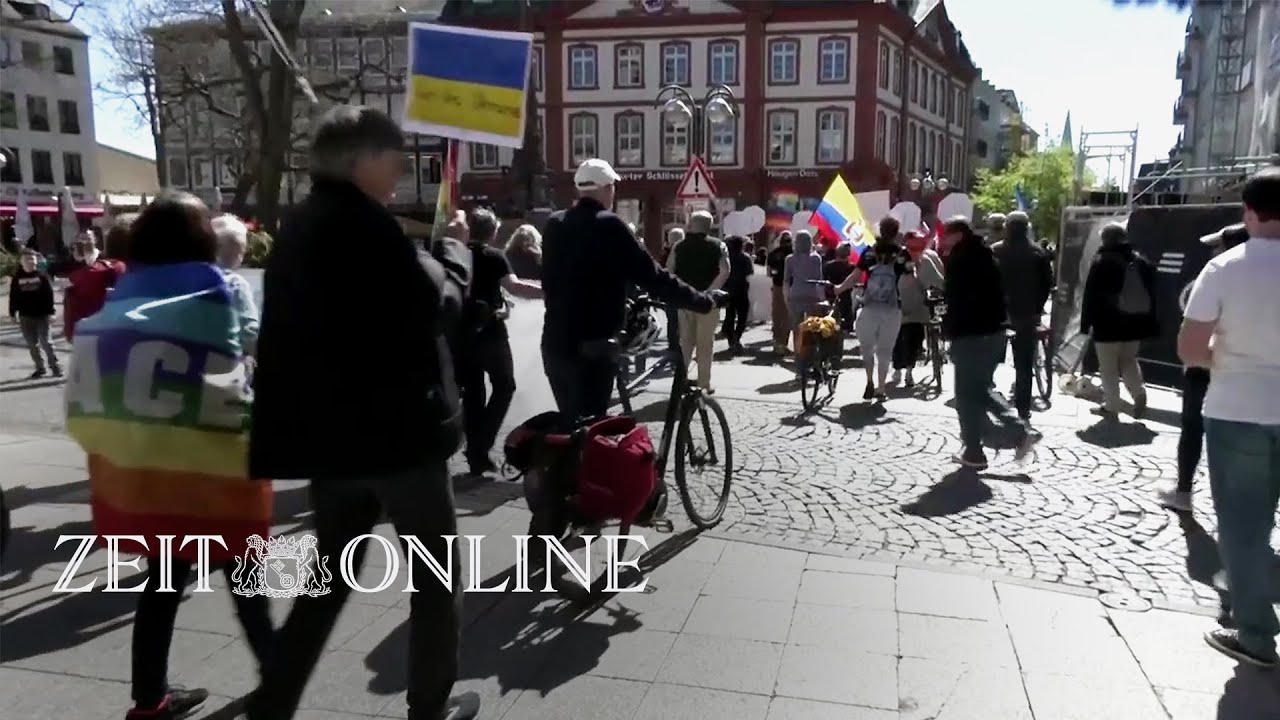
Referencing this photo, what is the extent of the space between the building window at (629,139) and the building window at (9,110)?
27467mm

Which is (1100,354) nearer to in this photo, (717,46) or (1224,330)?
(1224,330)

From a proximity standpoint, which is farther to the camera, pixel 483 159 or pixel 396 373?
pixel 483 159

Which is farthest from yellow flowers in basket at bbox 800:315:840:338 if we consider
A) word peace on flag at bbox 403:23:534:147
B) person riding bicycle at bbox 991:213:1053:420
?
word peace on flag at bbox 403:23:534:147

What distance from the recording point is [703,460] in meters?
5.48

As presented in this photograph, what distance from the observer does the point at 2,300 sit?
24.7 meters

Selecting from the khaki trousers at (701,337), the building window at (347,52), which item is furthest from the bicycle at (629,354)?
the building window at (347,52)

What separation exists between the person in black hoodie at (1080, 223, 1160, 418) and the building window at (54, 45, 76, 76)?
54794mm

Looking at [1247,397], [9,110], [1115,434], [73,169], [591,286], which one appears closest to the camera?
[1247,397]

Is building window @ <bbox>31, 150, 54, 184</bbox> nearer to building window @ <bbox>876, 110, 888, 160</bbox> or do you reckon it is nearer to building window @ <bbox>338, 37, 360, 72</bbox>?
building window @ <bbox>338, 37, 360, 72</bbox>

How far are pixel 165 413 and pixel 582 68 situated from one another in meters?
43.6

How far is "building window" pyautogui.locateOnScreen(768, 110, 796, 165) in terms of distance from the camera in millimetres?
43500

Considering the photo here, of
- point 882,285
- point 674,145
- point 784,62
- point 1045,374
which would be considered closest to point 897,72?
point 784,62

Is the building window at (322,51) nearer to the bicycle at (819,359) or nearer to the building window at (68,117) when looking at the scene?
the building window at (68,117)

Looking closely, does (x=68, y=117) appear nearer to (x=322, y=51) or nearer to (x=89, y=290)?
(x=322, y=51)
